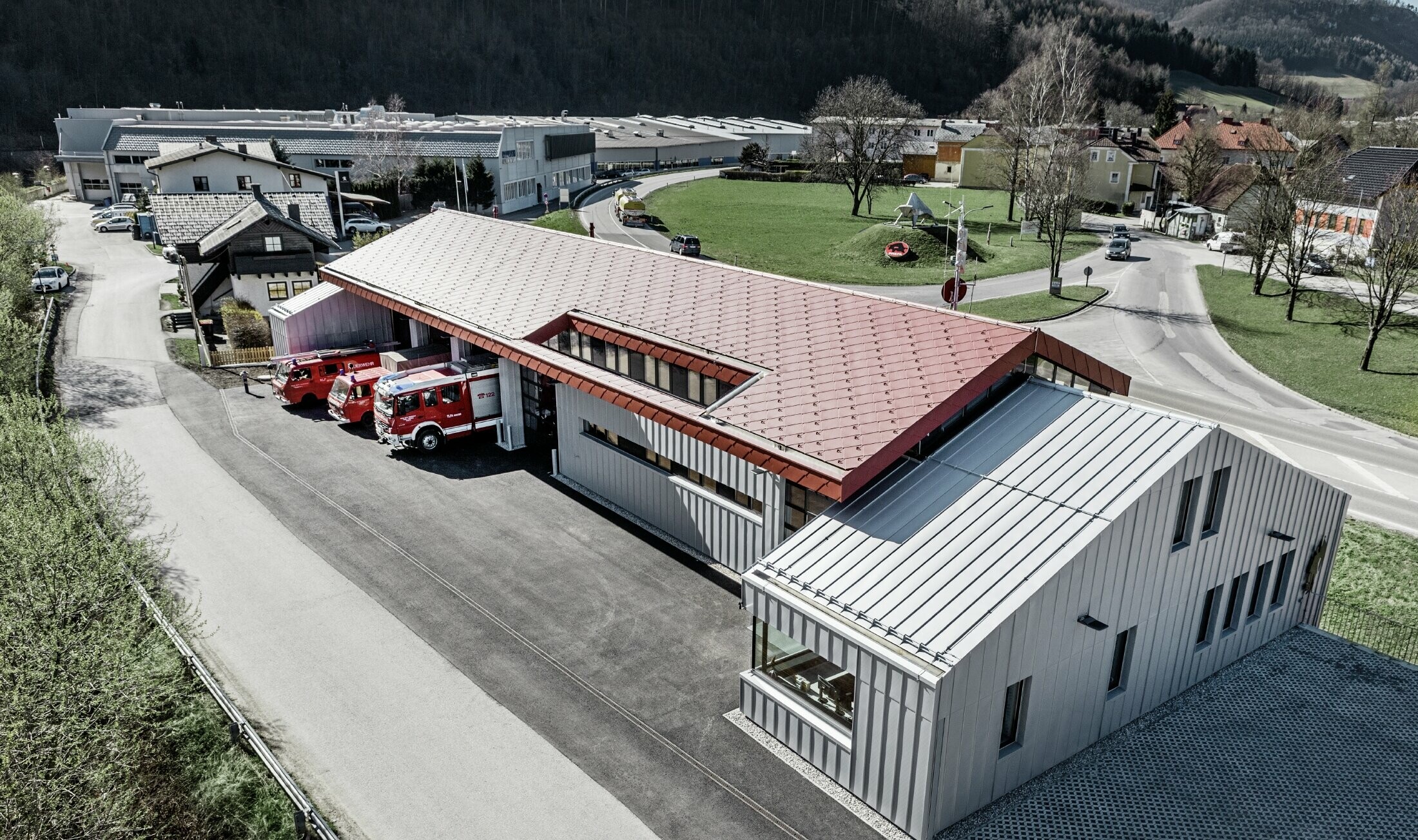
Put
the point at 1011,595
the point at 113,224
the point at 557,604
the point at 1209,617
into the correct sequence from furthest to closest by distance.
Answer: the point at 113,224
the point at 557,604
the point at 1209,617
the point at 1011,595

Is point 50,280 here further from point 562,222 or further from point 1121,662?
point 1121,662

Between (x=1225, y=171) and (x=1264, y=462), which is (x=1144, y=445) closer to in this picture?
(x=1264, y=462)

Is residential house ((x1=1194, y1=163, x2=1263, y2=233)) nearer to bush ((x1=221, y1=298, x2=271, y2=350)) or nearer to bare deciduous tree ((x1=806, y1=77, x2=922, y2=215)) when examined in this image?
bare deciduous tree ((x1=806, y1=77, x2=922, y2=215))

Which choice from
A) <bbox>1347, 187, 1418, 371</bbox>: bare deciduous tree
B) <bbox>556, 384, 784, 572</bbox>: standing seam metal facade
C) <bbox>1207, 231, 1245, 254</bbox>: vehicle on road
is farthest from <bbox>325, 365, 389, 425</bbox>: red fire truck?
<bbox>1207, 231, 1245, 254</bbox>: vehicle on road

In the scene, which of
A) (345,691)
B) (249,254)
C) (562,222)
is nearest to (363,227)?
Answer: (562,222)

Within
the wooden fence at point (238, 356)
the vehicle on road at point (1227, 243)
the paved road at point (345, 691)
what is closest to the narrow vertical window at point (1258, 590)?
the paved road at point (345, 691)

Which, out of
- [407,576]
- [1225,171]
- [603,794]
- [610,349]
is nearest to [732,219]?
[1225,171]
